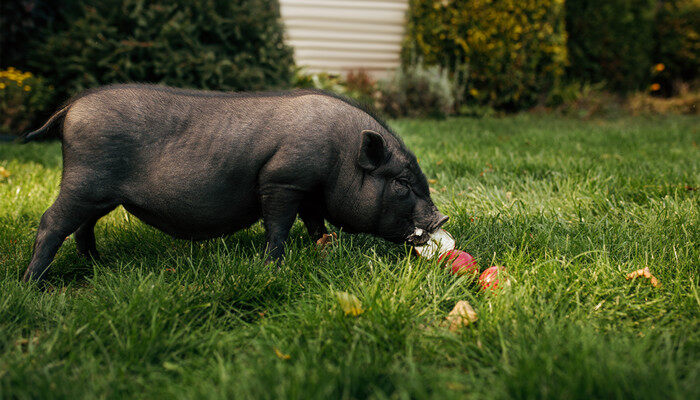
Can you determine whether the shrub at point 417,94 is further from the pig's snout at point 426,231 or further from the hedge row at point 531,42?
the pig's snout at point 426,231

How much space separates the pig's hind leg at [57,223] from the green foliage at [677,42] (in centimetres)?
1327

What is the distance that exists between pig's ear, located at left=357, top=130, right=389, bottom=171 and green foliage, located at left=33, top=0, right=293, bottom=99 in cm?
397

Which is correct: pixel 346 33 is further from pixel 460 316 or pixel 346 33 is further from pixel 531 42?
pixel 460 316

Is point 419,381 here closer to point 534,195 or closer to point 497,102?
point 534,195

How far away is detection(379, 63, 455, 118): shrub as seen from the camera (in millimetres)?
8648

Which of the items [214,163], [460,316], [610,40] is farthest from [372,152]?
[610,40]

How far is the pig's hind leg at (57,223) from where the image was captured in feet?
7.09

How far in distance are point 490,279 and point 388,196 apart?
621 mm

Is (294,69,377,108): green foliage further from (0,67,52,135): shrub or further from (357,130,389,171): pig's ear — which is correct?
(357,130,389,171): pig's ear

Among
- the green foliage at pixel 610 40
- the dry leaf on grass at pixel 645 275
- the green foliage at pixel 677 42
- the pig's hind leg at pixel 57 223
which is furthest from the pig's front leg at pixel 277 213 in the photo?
the green foliage at pixel 677 42

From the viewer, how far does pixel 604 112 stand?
10094mm

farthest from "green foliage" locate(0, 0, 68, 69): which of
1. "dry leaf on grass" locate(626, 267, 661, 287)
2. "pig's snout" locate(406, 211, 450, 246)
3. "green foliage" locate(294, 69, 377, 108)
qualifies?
"dry leaf on grass" locate(626, 267, 661, 287)

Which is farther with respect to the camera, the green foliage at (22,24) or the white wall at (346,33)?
the white wall at (346,33)

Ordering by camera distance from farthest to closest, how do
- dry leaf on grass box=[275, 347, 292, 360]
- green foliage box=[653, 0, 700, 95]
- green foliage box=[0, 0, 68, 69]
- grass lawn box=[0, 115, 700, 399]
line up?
green foliage box=[653, 0, 700, 95]
green foliage box=[0, 0, 68, 69]
dry leaf on grass box=[275, 347, 292, 360]
grass lawn box=[0, 115, 700, 399]
